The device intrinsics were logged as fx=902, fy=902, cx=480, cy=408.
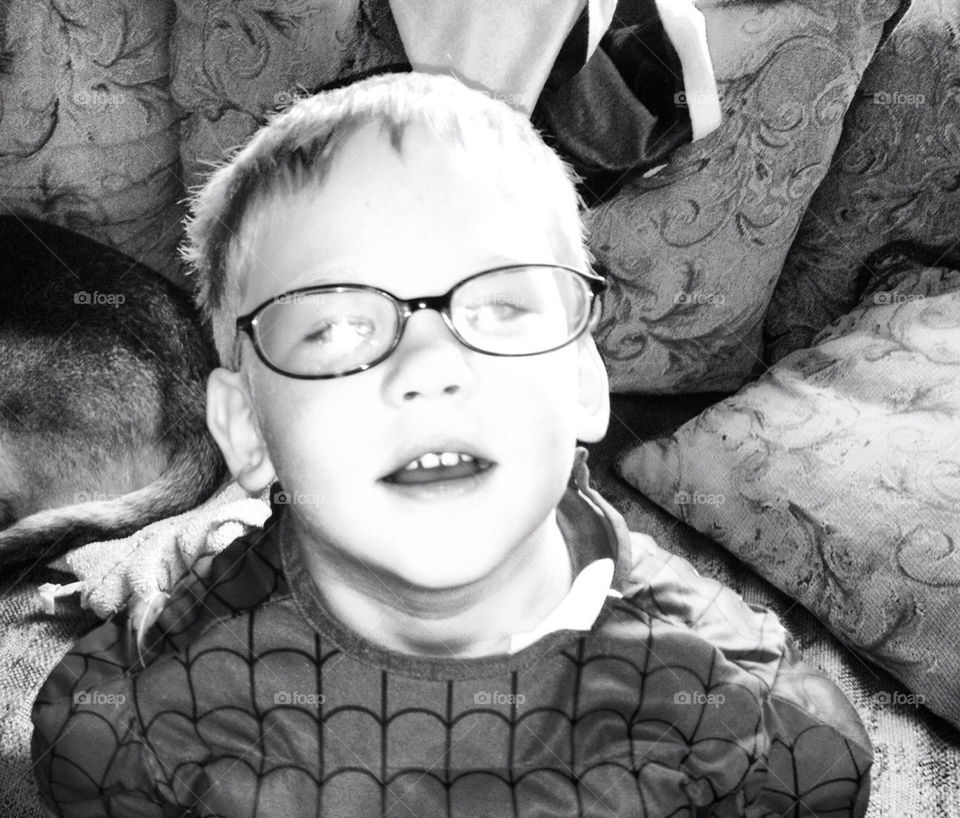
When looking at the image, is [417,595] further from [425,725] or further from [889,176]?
[889,176]

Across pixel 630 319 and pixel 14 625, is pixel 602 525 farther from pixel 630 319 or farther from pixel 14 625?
pixel 14 625

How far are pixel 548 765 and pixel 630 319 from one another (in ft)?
1.38

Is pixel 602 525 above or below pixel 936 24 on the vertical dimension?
below

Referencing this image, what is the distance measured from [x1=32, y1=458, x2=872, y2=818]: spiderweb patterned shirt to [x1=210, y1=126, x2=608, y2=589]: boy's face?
89mm

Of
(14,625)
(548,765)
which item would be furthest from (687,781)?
(14,625)

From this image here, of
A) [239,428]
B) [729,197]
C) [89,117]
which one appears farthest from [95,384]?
[729,197]

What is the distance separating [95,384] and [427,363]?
0.56 meters

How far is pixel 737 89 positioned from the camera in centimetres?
83

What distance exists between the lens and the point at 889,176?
90 cm

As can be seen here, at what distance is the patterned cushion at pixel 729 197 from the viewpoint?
0.82 meters

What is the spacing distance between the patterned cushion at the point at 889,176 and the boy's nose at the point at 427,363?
1.78 ft

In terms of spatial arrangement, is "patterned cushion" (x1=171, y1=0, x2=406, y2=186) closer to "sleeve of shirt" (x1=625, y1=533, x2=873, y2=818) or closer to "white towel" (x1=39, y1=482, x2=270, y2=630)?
"white towel" (x1=39, y1=482, x2=270, y2=630)

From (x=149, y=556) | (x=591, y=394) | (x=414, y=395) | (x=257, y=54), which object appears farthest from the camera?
(x=257, y=54)

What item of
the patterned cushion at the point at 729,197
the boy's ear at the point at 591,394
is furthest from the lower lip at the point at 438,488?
the patterned cushion at the point at 729,197
